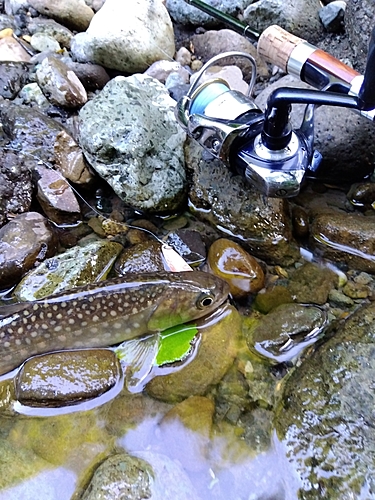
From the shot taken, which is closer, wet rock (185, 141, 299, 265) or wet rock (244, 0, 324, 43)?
wet rock (185, 141, 299, 265)

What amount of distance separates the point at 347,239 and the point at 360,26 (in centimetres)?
209

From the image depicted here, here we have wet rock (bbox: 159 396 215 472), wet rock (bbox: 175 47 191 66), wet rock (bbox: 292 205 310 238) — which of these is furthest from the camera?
wet rock (bbox: 175 47 191 66)

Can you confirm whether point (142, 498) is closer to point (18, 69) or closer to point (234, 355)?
point (234, 355)

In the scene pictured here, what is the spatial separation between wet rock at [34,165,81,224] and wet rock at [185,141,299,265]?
A: 3.53 feet

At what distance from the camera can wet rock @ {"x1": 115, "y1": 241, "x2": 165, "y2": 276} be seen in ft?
12.6

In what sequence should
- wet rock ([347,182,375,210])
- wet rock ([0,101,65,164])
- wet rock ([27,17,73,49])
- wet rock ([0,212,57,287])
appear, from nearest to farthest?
wet rock ([0,212,57,287])
wet rock ([347,182,375,210])
wet rock ([0,101,65,164])
wet rock ([27,17,73,49])

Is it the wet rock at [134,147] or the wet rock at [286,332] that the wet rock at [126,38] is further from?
the wet rock at [286,332]

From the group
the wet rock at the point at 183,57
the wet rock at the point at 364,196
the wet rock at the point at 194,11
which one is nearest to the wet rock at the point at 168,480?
the wet rock at the point at 364,196

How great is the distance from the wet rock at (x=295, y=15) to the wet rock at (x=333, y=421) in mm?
3356

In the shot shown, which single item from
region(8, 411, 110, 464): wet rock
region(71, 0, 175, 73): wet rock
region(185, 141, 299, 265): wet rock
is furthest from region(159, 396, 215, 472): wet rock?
region(71, 0, 175, 73): wet rock

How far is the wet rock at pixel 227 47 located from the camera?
5184 millimetres

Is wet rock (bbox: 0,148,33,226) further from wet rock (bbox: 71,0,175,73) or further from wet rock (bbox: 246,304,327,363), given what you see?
wet rock (bbox: 246,304,327,363)

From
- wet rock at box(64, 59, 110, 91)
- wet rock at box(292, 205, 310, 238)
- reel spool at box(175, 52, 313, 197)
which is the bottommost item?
wet rock at box(292, 205, 310, 238)

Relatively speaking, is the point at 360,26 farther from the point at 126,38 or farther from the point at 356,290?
the point at 356,290
